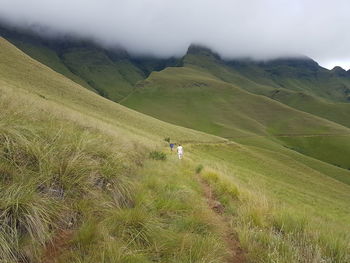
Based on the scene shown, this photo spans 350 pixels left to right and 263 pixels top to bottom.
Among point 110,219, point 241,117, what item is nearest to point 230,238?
point 110,219

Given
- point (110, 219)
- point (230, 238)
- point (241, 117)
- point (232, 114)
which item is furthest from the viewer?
point (232, 114)

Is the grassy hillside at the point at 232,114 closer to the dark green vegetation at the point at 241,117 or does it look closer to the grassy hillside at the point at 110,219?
the dark green vegetation at the point at 241,117

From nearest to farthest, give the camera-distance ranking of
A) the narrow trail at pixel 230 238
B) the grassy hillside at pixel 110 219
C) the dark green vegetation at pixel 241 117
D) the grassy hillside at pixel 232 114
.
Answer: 1. the grassy hillside at pixel 110 219
2. the narrow trail at pixel 230 238
3. the dark green vegetation at pixel 241 117
4. the grassy hillside at pixel 232 114

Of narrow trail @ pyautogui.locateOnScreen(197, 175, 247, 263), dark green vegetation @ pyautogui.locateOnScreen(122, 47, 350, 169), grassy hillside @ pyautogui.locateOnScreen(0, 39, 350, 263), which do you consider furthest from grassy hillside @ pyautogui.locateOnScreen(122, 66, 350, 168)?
grassy hillside @ pyautogui.locateOnScreen(0, 39, 350, 263)

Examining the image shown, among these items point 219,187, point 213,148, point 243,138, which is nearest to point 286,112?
point 243,138

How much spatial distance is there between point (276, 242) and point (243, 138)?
106m

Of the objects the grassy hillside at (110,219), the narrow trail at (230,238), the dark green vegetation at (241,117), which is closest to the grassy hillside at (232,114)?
the dark green vegetation at (241,117)

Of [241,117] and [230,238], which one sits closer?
[230,238]

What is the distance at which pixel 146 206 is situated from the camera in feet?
19.7

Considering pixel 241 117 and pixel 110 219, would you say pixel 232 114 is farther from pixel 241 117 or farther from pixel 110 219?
pixel 110 219

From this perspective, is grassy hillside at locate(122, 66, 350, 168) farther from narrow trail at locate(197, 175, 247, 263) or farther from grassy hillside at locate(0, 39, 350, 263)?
grassy hillside at locate(0, 39, 350, 263)

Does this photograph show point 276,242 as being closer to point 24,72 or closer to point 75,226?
point 75,226

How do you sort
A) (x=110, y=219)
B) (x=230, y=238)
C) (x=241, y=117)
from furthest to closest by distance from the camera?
(x=241, y=117) < (x=230, y=238) < (x=110, y=219)

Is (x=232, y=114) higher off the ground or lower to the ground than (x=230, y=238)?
lower
